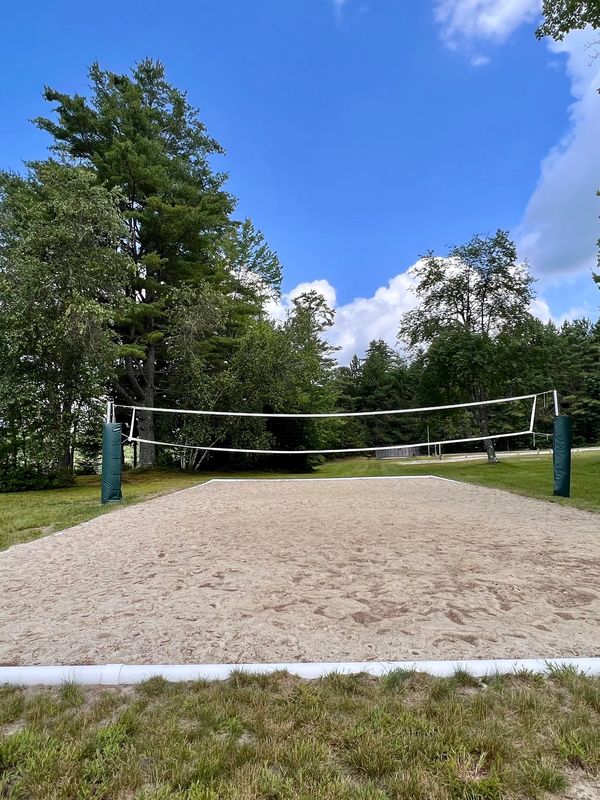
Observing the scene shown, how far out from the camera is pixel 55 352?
12.6 meters

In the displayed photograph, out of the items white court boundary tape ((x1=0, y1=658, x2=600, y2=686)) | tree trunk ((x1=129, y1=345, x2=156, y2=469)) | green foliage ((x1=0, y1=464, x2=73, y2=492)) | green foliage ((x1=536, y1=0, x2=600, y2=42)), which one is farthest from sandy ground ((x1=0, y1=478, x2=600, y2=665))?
tree trunk ((x1=129, y1=345, x2=156, y2=469))

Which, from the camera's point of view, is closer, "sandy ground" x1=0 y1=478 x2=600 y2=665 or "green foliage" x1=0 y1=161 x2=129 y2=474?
"sandy ground" x1=0 y1=478 x2=600 y2=665

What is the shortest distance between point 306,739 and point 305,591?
171 cm

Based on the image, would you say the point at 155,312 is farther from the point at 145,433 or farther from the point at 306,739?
the point at 306,739

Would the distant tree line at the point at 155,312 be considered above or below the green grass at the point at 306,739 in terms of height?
above

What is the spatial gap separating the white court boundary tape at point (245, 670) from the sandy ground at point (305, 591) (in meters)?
0.17

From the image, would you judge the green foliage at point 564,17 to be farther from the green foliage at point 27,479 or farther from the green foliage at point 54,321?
the green foliage at point 27,479

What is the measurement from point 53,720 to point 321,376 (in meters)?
24.2

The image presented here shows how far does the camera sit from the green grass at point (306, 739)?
1312 mm

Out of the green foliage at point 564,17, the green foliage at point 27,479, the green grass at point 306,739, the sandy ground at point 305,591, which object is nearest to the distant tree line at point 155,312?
the green foliage at point 27,479

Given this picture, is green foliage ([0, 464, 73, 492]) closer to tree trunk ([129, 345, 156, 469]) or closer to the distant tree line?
the distant tree line

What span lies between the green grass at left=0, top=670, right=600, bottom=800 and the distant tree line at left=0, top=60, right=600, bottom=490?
39.2 ft

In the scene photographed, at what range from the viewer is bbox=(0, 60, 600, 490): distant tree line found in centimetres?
1259

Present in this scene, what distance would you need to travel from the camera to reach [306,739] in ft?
5.04
